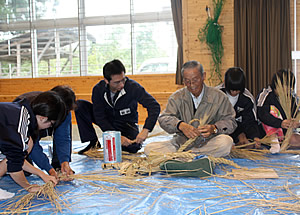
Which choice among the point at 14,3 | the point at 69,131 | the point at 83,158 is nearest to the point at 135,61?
the point at 14,3

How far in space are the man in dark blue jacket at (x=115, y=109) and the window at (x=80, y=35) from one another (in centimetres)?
345

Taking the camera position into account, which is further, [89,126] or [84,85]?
[84,85]

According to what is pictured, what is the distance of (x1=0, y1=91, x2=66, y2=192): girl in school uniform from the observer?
166 centimetres

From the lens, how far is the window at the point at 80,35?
6586 mm

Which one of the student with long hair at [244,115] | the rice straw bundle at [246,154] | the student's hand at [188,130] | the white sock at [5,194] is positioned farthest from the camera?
the student with long hair at [244,115]

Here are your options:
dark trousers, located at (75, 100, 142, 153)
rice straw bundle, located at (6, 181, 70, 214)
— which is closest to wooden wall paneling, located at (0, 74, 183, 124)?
dark trousers, located at (75, 100, 142, 153)

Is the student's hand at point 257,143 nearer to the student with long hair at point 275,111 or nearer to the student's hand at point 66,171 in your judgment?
the student with long hair at point 275,111

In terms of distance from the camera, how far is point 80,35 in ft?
22.4

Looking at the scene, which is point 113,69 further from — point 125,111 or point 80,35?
point 80,35

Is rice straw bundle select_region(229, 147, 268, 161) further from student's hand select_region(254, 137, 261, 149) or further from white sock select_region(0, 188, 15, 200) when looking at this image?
white sock select_region(0, 188, 15, 200)

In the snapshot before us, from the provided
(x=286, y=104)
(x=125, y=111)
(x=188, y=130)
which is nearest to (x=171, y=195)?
(x=188, y=130)

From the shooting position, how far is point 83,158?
2.98m

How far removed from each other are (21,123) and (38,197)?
0.45 m

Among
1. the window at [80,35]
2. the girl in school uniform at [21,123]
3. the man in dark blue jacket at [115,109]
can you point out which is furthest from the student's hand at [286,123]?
the window at [80,35]
